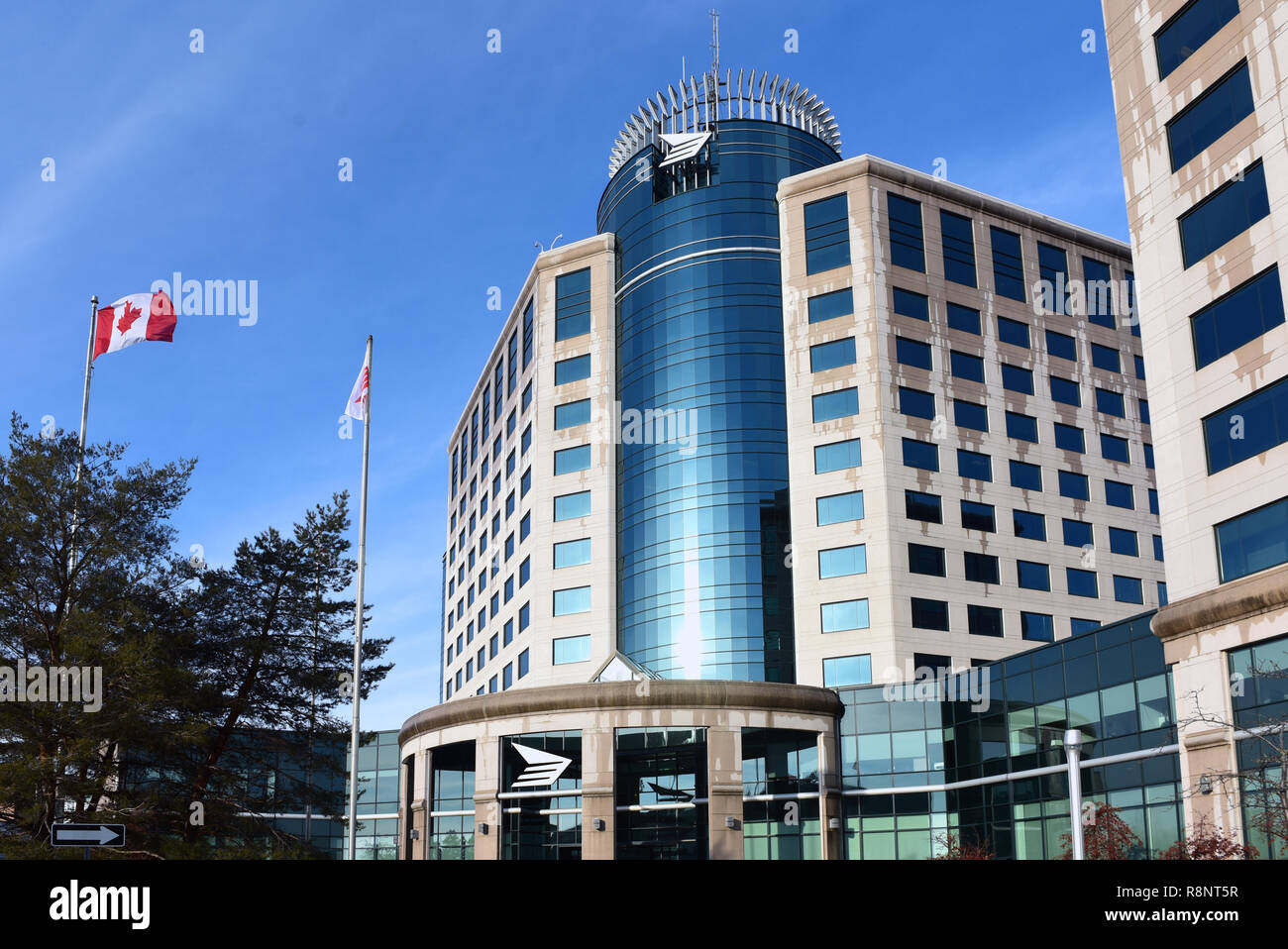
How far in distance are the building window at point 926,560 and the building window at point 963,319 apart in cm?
1319

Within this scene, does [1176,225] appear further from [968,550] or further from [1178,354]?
[968,550]

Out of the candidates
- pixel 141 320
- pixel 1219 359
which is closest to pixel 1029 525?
pixel 1219 359

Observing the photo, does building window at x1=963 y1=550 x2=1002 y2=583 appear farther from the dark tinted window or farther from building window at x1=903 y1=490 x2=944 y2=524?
the dark tinted window

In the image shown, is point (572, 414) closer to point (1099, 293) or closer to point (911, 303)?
point (911, 303)

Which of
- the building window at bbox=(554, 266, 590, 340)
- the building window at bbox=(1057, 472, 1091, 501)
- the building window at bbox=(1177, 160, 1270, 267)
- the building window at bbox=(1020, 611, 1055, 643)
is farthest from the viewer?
the building window at bbox=(554, 266, 590, 340)

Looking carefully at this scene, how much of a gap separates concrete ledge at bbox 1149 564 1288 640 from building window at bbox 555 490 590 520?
3787 centimetres

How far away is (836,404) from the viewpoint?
207 ft

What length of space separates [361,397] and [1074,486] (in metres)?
42.8

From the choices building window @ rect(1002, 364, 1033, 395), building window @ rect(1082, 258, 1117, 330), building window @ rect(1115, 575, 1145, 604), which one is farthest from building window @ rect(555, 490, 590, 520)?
building window @ rect(1082, 258, 1117, 330)

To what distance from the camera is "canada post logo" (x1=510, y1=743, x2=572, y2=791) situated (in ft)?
164

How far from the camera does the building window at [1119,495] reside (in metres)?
67.7

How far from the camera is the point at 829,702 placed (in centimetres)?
5262

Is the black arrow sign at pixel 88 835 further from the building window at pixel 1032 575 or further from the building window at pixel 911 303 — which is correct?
the building window at pixel 911 303
